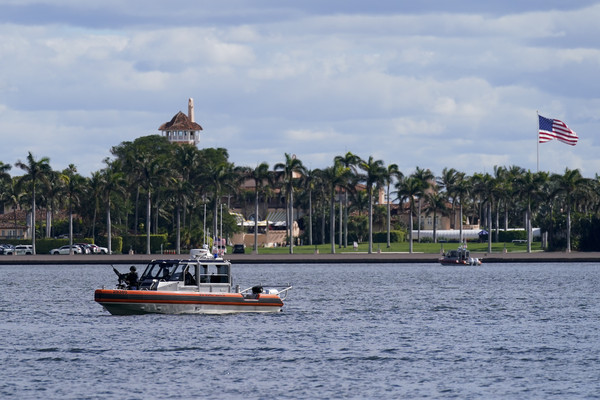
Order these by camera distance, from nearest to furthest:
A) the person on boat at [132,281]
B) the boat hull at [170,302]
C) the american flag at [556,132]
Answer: the boat hull at [170,302]
the person on boat at [132,281]
the american flag at [556,132]

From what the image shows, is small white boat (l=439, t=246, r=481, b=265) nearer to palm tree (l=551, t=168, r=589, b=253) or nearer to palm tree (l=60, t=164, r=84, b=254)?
palm tree (l=551, t=168, r=589, b=253)

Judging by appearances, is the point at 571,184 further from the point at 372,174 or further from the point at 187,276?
the point at 187,276

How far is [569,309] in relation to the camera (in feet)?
211

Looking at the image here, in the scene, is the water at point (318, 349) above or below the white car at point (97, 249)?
below

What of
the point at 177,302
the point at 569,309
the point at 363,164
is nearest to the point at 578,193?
the point at 363,164

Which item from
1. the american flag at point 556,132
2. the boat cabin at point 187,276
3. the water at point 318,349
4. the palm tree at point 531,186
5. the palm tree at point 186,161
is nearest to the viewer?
the water at point 318,349

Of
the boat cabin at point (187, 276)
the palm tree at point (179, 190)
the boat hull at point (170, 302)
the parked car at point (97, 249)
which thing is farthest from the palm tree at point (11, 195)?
the boat hull at point (170, 302)

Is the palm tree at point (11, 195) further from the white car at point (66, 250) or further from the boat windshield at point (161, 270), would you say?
the boat windshield at point (161, 270)

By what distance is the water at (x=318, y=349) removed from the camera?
3547cm

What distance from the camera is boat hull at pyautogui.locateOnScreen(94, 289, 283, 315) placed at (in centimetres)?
5262

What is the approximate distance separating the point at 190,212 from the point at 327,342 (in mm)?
118803

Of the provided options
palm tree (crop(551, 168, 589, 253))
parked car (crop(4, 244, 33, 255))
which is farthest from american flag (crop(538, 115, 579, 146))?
parked car (crop(4, 244, 33, 255))

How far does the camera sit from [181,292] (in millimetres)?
53188

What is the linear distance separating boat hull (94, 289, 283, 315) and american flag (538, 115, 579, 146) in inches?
3278
